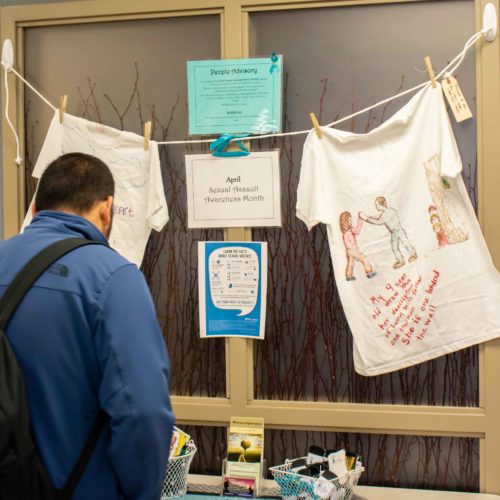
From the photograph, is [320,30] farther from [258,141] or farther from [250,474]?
[250,474]

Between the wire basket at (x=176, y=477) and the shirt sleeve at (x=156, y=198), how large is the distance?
712 mm

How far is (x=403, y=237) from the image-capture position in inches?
70.0

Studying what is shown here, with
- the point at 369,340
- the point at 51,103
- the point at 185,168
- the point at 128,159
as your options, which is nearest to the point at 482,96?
the point at 369,340

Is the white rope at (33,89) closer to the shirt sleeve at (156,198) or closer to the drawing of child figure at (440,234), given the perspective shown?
the shirt sleeve at (156,198)

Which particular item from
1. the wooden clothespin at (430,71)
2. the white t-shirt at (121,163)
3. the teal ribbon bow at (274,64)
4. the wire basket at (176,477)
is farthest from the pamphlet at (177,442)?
the wooden clothespin at (430,71)

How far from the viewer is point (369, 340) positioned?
5.87 feet

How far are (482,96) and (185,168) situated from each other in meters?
0.95

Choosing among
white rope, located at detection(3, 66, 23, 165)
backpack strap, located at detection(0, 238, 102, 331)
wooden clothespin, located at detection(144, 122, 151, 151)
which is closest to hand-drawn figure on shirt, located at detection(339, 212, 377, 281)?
wooden clothespin, located at detection(144, 122, 151, 151)

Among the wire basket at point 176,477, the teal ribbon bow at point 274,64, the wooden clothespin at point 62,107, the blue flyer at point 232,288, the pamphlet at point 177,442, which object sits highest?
the teal ribbon bow at point 274,64

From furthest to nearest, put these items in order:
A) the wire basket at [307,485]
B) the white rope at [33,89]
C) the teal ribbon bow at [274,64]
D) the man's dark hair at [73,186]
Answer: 1. the white rope at [33,89]
2. the teal ribbon bow at [274,64]
3. the wire basket at [307,485]
4. the man's dark hair at [73,186]

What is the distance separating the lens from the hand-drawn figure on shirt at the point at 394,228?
1.78 metres

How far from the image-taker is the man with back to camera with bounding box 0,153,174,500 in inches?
39.6

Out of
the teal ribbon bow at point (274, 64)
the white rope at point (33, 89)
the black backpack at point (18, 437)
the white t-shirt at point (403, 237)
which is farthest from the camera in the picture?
the white rope at point (33, 89)

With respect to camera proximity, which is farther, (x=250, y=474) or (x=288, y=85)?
(x=288, y=85)
